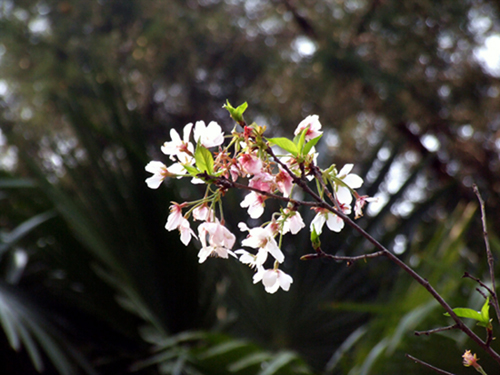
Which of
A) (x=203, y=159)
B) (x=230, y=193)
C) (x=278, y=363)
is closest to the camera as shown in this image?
(x=203, y=159)

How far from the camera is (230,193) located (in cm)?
154

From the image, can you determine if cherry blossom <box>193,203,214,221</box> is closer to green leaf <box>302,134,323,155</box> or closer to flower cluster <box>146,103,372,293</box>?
flower cluster <box>146,103,372,293</box>

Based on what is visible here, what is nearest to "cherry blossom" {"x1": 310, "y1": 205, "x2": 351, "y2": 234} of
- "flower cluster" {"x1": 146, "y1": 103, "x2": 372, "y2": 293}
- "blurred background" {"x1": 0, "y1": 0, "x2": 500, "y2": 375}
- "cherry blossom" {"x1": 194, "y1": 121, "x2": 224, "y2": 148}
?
"flower cluster" {"x1": 146, "y1": 103, "x2": 372, "y2": 293}

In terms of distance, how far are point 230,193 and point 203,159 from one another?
114 cm

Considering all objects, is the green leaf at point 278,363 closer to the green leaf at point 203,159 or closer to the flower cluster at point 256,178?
the flower cluster at point 256,178

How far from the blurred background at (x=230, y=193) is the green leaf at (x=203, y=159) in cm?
62

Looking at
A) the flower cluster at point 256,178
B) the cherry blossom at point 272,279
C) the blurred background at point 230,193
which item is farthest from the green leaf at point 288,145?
the blurred background at point 230,193

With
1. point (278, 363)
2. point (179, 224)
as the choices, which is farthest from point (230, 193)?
point (179, 224)

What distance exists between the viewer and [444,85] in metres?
3.21

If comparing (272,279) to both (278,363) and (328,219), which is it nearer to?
(328,219)

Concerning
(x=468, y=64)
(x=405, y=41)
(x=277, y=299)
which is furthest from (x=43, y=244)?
(x=468, y=64)

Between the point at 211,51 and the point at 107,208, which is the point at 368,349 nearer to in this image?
the point at 107,208

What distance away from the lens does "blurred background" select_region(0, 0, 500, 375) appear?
1.26 metres

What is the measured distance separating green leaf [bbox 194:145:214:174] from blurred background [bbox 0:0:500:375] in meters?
0.62
